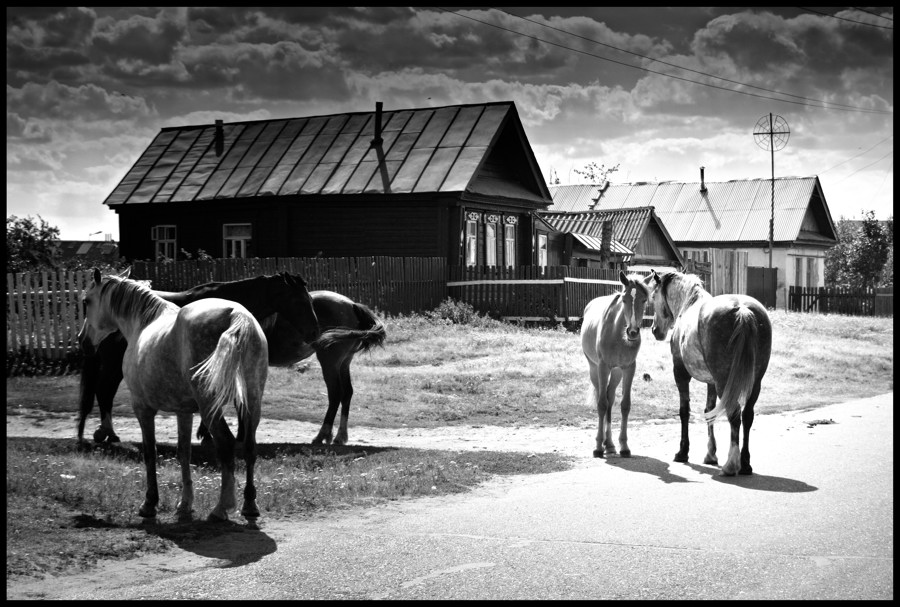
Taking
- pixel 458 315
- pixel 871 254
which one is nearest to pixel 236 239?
pixel 458 315

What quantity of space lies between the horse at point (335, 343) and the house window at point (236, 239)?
22.9 meters

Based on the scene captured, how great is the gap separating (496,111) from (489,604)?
3016 centimetres

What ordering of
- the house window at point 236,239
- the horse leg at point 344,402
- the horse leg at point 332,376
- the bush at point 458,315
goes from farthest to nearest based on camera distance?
the house window at point 236,239 → the bush at point 458,315 → the horse leg at point 332,376 → the horse leg at point 344,402

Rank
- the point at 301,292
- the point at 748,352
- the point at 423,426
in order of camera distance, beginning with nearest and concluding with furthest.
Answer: the point at 748,352
the point at 301,292
the point at 423,426

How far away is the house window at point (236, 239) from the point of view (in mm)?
36469

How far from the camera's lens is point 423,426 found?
15461 mm

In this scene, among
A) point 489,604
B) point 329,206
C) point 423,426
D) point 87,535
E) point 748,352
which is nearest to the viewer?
point 489,604

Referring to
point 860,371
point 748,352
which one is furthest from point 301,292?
point 860,371

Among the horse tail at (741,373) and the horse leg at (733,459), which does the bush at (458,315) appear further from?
the horse leg at (733,459)

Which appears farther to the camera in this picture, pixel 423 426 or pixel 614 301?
pixel 423 426

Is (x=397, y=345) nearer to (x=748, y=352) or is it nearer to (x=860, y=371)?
(x=860, y=371)

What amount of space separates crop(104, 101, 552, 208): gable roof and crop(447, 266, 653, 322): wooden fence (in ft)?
9.07

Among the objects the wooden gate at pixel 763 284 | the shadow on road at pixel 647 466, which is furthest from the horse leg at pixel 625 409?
the wooden gate at pixel 763 284

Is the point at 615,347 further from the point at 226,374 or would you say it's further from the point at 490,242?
the point at 490,242
